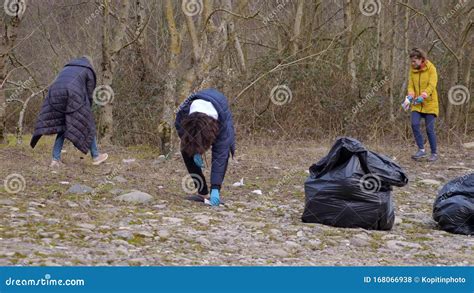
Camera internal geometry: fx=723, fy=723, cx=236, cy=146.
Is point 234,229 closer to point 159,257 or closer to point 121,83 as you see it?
point 159,257

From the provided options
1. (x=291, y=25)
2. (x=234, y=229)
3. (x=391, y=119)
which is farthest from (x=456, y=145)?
(x=234, y=229)

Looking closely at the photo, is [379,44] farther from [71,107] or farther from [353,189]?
[353,189]

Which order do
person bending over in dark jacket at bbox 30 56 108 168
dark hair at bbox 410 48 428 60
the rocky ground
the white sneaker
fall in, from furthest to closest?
dark hair at bbox 410 48 428 60, the white sneaker, person bending over in dark jacket at bbox 30 56 108 168, the rocky ground

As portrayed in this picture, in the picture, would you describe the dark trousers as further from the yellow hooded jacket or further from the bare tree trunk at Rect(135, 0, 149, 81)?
the bare tree trunk at Rect(135, 0, 149, 81)

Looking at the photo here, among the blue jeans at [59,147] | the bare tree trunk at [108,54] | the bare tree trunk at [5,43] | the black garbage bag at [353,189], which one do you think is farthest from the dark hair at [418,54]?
the bare tree trunk at [5,43]

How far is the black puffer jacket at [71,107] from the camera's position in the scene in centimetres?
926

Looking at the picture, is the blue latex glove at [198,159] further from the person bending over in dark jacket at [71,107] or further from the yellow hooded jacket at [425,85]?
the yellow hooded jacket at [425,85]

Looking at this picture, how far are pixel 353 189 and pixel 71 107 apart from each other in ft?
13.6

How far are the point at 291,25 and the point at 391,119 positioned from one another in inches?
132

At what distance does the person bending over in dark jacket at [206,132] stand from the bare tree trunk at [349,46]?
29.1 feet

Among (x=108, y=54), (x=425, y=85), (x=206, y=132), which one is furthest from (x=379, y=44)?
(x=206, y=132)

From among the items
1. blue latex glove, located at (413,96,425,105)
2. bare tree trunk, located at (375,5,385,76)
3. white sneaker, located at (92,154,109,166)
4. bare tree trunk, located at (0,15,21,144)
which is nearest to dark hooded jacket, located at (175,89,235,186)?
white sneaker, located at (92,154,109,166)

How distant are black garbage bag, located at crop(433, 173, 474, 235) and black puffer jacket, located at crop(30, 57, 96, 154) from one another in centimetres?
460

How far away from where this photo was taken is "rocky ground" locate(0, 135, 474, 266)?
17.6ft
